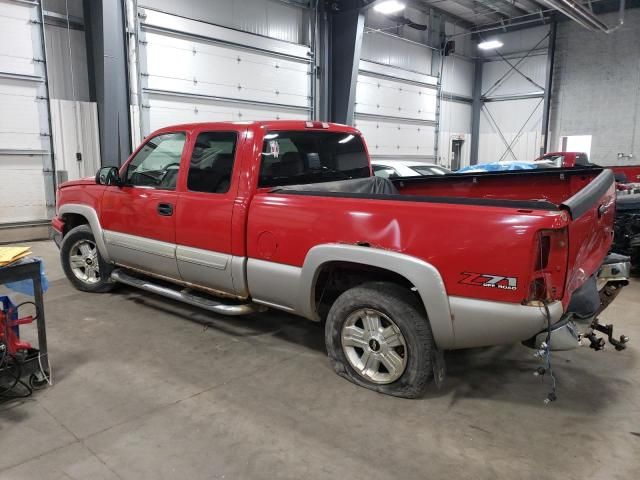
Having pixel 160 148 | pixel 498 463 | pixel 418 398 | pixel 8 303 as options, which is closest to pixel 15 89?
pixel 160 148

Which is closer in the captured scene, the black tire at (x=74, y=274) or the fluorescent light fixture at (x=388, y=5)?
the black tire at (x=74, y=274)

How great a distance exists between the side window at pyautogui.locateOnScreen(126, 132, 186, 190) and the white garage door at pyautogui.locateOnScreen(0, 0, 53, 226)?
18.8 feet

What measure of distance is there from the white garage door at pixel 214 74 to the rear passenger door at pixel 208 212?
21.5ft

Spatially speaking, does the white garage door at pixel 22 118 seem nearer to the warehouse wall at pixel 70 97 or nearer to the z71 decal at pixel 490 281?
the warehouse wall at pixel 70 97

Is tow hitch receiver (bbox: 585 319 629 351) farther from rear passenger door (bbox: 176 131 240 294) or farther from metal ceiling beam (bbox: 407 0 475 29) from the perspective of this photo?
metal ceiling beam (bbox: 407 0 475 29)

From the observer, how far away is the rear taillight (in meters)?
2.39

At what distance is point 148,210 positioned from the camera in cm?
427

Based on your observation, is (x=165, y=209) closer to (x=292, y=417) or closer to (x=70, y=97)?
(x=292, y=417)

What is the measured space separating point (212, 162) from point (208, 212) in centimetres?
43

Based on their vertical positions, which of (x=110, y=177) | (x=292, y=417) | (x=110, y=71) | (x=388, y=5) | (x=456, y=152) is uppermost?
(x=388, y=5)

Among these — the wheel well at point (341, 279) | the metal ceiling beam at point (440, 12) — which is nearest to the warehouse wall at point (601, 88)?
the metal ceiling beam at point (440, 12)

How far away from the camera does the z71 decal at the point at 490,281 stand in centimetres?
245

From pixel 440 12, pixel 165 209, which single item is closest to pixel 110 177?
pixel 165 209

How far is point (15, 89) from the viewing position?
8.64 m
